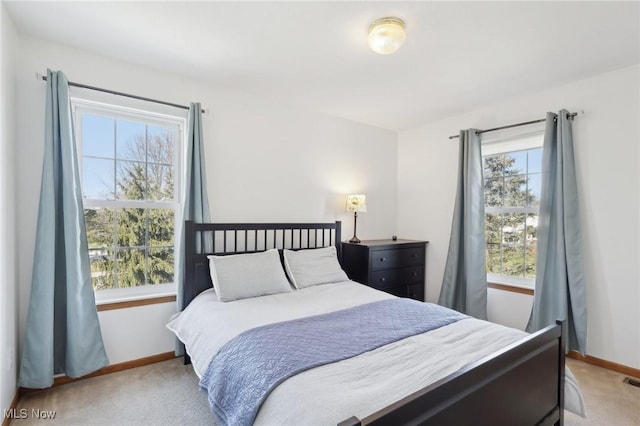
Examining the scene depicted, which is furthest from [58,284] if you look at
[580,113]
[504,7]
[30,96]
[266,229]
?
[580,113]

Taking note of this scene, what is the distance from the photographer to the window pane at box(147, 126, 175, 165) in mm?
2775

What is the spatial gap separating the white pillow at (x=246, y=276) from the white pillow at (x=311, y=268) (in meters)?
0.14

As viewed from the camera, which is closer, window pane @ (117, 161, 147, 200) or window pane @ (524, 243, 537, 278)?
window pane @ (117, 161, 147, 200)

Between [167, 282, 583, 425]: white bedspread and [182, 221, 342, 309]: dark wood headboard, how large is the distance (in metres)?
0.19

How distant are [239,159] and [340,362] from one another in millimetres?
2252

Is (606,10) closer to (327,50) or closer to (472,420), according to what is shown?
(327,50)

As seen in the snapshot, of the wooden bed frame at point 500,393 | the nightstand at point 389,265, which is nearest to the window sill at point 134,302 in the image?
the nightstand at point 389,265

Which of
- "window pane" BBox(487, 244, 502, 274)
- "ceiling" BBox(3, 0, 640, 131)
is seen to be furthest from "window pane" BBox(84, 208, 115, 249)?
"window pane" BBox(487, 244, 502, 274)

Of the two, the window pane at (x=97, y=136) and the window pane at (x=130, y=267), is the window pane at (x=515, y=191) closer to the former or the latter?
the window pane at (x=130, y=267)

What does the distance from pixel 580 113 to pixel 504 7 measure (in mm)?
1620

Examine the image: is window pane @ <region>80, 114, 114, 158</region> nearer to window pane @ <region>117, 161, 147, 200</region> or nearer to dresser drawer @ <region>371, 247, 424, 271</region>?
window pane @ <region>117, 161, 147, 200</region>

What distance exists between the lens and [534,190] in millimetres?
3207

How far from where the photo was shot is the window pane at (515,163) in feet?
10.8

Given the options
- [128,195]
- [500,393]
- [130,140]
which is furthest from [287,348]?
[130,140]
